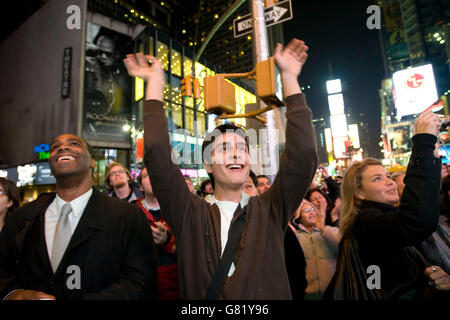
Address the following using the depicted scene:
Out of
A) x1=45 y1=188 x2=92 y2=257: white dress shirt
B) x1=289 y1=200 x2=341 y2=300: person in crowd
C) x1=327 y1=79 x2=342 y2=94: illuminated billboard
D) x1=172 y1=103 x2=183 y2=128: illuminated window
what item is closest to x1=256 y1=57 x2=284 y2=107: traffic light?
x1=289 y1=200 x2=341 y2=300: person in crowd

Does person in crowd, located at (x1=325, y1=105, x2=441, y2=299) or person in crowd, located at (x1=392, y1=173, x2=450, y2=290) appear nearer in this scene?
person in crowd, located at (x1=325, y1=105, x2=441, y2=299)

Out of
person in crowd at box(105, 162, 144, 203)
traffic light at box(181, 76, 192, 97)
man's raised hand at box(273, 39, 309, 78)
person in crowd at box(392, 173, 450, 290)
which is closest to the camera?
man's raised hand at box(273, 39, 309, 78)

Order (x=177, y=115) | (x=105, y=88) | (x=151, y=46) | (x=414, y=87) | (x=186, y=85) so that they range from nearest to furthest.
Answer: (x=186, y=85), (x=414, y=87), (x=105, y=88), (x=151, y=46), (x=177, y=115)

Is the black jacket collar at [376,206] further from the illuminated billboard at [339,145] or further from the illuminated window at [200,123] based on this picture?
the illuminated billboard at [339,145]

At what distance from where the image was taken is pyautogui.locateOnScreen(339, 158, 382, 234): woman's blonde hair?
2367 mm

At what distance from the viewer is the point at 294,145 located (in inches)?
65.8

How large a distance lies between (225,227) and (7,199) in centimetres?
353

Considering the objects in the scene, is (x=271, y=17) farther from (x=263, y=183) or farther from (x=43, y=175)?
(x=43, y=175)

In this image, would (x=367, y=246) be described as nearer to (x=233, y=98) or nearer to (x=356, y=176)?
(x=356, y=176)

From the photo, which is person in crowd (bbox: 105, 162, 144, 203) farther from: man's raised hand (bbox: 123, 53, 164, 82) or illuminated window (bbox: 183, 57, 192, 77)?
illuminated window (bbox: 183, 57, 192, 77)

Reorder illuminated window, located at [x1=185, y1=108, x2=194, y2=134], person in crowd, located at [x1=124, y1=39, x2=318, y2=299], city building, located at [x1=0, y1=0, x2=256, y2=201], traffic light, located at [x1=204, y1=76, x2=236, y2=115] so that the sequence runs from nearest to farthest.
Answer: person in crowd, located at [x1=124, y1=39, x2=318, y2=299] → traffic light, located at [x1=204, y1=76, x2=236, y2=115] → city building, located at [x1=0, y1=0, x2=256, y2=201] → illuminated window, located at [x1=185, y1=108, x2=194, y2=134]

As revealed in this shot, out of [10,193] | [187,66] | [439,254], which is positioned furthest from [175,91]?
[439,254]

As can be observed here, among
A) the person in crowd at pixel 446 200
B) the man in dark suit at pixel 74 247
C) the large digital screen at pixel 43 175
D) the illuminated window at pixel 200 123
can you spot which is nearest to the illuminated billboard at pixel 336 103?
the illuminated window at pixel 200 123
